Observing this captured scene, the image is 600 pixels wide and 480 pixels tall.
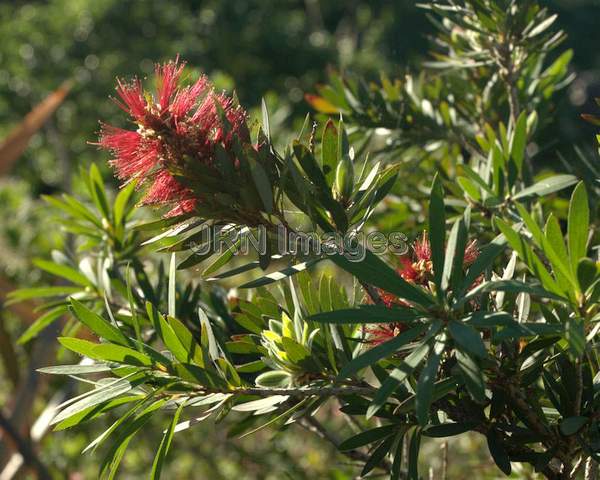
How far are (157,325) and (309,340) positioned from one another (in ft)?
0.46

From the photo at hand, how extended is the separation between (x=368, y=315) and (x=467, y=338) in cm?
8

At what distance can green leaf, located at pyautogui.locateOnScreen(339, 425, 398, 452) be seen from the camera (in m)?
0.72

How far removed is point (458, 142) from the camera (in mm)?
1223

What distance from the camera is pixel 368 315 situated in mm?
592

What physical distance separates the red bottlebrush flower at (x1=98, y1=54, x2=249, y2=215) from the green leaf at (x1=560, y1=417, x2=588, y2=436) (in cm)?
37

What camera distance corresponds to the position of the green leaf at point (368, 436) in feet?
2.35

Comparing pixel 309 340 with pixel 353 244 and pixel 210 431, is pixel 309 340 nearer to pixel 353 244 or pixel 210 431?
pixel 353 244

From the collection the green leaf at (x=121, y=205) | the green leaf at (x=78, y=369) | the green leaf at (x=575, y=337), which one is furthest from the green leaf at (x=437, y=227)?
the green leaf at (x=121, y=205)

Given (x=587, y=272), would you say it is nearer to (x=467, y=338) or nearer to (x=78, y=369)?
(x=467, y=338)

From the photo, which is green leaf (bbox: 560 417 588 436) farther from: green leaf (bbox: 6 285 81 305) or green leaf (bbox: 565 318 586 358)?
green leaf (bbox: 6 285 81 305)

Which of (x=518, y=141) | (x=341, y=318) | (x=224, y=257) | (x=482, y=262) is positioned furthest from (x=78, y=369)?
(x=518, y=141)

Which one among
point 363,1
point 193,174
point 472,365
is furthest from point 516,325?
point 363,1

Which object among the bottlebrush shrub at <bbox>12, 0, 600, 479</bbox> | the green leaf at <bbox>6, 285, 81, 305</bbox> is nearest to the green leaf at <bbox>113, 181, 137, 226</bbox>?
the green leaf at <bbox>6, 285, 81, 305</bbox>

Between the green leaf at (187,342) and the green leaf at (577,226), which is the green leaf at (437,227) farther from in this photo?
the green leaf at (187,342)
